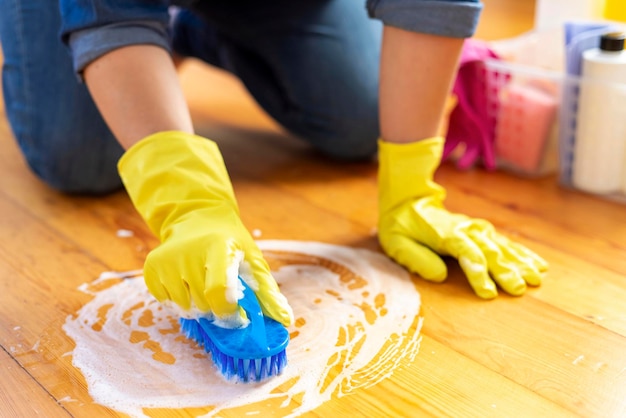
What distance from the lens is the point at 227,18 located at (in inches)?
44.7

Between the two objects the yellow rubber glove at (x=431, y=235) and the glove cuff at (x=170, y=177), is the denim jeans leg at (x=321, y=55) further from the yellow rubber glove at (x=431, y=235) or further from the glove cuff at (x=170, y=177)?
the glove cuff at (x=170, y=177)

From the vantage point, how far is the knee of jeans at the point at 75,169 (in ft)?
3.38

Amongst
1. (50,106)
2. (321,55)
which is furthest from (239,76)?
(50,106)

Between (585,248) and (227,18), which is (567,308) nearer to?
(585,248)

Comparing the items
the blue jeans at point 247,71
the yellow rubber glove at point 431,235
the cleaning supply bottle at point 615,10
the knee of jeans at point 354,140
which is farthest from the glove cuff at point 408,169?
the cleaning supply bottle at point 615,10

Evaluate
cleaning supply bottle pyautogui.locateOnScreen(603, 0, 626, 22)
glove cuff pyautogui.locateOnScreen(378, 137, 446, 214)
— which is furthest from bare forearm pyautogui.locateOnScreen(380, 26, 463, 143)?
cleaning supply bottle pyautogui.locateOnScreen(603, 0, 626, 22)

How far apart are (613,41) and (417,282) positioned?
454 millimetres

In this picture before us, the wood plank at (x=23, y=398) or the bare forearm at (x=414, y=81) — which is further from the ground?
the bare forearm at (x=414, y=81)

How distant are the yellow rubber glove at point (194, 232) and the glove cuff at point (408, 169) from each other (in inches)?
8.5

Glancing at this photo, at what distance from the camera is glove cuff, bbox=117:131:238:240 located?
2.41 ft

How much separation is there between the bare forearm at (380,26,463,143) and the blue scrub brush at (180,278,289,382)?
317 millimetres

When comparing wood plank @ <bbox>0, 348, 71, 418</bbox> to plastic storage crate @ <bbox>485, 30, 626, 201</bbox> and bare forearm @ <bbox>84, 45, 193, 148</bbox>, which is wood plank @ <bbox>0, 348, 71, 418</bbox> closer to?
bare forearm @ <bbox>84, 45, 193, 148</bbox>

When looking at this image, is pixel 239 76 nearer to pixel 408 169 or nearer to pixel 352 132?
pixel 352 132

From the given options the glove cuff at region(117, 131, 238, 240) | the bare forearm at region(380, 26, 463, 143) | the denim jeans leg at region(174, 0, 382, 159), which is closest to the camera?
the glove cuff at region(117, 131, 238, 240)
